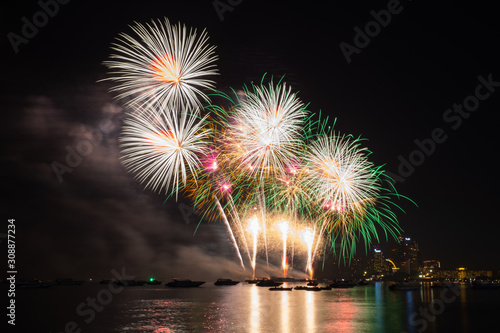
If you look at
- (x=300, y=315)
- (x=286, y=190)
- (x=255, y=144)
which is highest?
(x=255, y=144)

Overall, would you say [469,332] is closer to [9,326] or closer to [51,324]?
[51,324]

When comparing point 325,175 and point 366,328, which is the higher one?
point 325,175

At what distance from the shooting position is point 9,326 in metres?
43.8

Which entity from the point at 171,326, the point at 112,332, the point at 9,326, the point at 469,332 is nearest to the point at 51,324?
the point at 9,326

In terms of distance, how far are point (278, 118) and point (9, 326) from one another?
3459cm

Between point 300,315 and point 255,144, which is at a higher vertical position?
point 255,144

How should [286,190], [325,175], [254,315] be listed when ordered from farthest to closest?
[254,315]
[286,190]
[325,175]

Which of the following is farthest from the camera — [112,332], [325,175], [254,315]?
[254,315]

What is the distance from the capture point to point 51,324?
4422 cm

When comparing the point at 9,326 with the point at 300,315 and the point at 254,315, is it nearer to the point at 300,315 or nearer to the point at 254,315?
the point at 254,315

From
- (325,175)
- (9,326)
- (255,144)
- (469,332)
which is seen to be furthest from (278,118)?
(9,326)

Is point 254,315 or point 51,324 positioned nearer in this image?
point 51,324

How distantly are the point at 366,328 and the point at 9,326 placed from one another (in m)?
35.6

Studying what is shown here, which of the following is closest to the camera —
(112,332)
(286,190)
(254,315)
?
(112,332)
